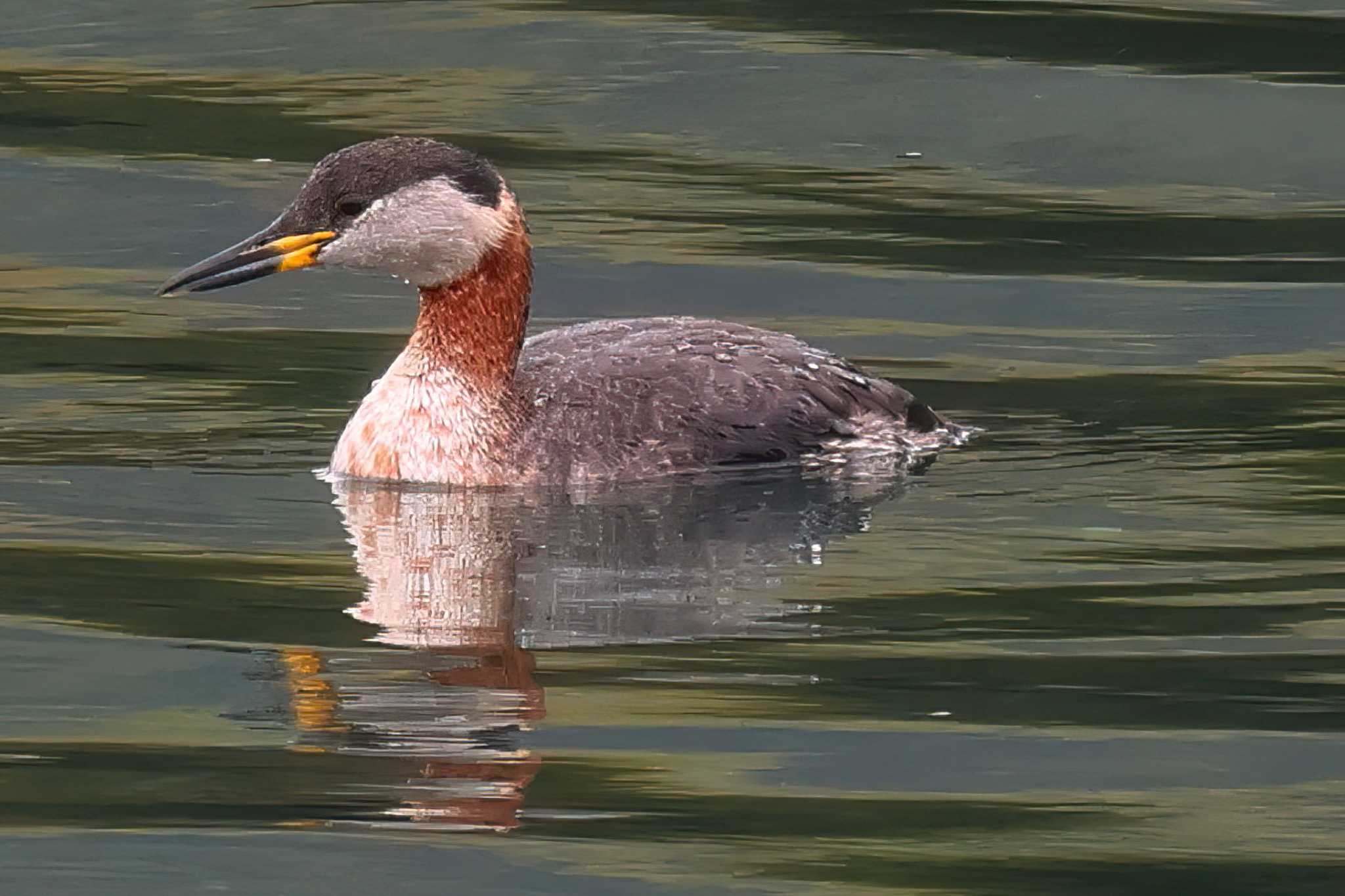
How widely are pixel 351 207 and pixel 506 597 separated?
92.6 inches

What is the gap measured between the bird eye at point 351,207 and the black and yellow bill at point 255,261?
79 mm

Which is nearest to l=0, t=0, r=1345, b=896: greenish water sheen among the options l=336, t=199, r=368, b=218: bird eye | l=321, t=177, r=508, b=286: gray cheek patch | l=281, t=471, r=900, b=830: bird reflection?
l=281, t=471, r=900, b=830: bird reflection

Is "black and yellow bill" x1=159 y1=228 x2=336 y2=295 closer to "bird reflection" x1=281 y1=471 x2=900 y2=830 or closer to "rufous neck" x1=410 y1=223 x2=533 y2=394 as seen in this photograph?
"rufous neck" x1=410 y1=223 x2=533 y2=394

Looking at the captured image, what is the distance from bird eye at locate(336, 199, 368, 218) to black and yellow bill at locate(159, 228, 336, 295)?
0.08 metres

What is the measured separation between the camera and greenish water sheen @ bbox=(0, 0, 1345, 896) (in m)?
5.89

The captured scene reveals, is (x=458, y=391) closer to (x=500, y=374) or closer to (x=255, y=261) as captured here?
(x=500, y=374)

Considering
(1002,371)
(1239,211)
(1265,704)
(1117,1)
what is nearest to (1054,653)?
(1265,704)

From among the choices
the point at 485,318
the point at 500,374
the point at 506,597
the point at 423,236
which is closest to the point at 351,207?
the point at 423,236

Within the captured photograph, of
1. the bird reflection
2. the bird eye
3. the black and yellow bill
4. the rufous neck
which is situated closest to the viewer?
the bird reflection

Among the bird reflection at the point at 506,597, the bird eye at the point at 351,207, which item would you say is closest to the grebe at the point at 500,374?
the bird eye at the point at 351,207

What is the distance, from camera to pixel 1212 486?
30.8 ft

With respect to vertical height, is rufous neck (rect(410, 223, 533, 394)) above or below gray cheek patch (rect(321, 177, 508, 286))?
below

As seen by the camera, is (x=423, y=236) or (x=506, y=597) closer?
(x=506, y=597)

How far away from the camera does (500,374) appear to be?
32.5 feet
